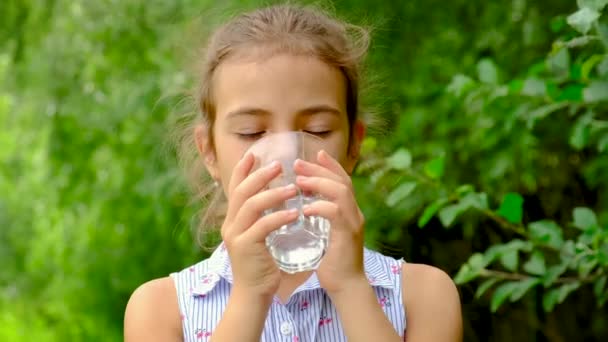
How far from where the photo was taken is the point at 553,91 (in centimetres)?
271

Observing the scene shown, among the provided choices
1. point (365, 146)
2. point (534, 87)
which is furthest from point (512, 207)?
point (365, 146)

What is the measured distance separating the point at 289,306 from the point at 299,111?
0.39 metres

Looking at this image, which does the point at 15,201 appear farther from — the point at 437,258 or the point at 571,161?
the point at 571,161

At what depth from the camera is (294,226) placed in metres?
1.94

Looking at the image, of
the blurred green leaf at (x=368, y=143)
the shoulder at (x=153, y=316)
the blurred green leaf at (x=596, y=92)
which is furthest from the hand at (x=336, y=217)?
the blurred green leaf at (x=368, y=143)

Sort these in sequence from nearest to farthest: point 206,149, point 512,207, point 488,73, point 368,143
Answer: point 206,149 → point 512,207 → point 488,73 → point 368,143

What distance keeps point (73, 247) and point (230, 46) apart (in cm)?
364

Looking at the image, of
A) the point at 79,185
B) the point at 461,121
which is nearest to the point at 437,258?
the point at 461,121

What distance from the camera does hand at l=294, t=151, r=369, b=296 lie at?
74.8 inches

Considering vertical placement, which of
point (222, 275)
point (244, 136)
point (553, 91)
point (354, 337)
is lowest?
point (354, 337)

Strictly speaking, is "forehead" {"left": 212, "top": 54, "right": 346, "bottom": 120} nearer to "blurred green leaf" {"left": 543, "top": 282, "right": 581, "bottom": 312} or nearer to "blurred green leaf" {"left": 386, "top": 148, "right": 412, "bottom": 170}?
"blurred green leaf" {"left": 386, "top": 148, "right": 412, "bottom": 170}

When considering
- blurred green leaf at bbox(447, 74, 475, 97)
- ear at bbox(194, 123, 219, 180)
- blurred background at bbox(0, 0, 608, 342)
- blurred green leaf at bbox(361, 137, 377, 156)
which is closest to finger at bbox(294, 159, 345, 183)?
ear at bbox(194, 123, 219, 180)

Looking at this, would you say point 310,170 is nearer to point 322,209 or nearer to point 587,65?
point 322,209

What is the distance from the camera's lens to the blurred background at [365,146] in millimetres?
4258
